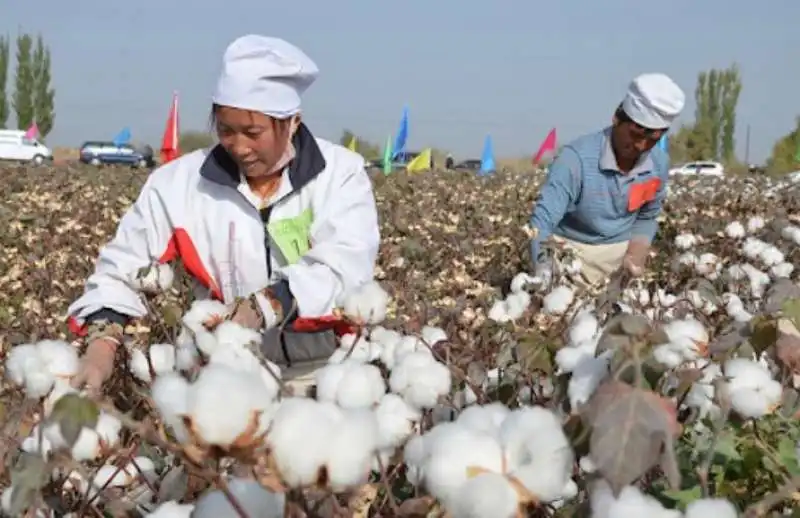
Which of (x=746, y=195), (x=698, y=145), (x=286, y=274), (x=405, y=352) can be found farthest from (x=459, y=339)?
(x=698, y=145)

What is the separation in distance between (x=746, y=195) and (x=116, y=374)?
5680mm

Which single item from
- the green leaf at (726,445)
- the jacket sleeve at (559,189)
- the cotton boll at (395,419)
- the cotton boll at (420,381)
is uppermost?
the green leaf at (726,445)

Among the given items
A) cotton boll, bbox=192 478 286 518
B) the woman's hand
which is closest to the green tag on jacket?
the woman's hand

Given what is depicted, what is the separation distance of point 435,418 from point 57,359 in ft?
1.17

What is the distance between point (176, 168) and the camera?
2094mm

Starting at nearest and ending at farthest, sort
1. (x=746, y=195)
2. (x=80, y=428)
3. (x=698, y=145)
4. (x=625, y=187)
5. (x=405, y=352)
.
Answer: (x=80, y=428), (x=405, y=352), (x=625, y=187), (x=746, y=195), (x=698, y=145)

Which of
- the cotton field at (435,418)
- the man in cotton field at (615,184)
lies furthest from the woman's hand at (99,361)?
the man in cotton field at (615,184)

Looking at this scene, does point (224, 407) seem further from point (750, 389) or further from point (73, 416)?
point (750, 389)

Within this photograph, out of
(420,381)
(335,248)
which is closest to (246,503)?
(420,381)

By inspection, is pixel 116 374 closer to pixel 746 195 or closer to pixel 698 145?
pixel 746 195

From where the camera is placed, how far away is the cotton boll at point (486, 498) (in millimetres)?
617

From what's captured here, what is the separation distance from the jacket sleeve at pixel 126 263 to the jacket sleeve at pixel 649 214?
2.00 m

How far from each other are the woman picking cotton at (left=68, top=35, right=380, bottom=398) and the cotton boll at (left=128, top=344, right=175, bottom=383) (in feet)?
1.39

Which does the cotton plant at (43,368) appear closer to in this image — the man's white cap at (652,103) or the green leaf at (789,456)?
the green leaf at (789,456)
